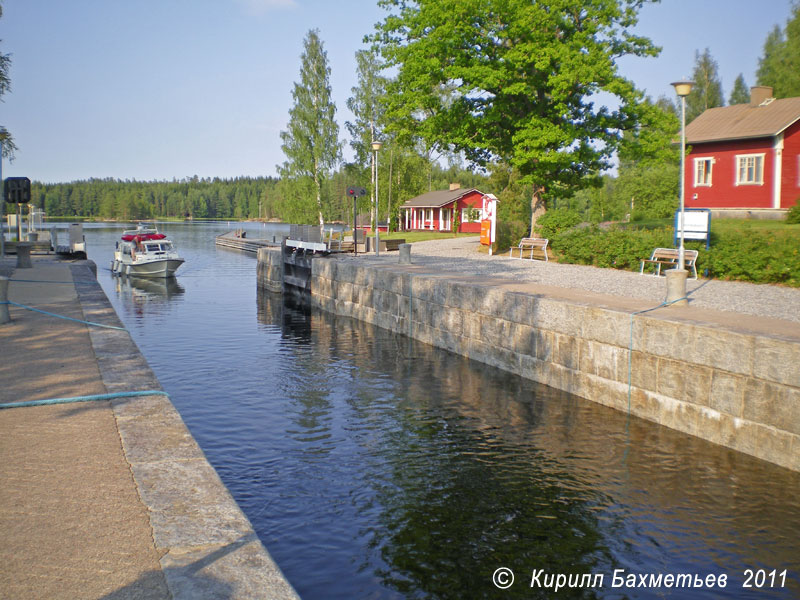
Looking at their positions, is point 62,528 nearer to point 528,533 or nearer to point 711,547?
point 528,533

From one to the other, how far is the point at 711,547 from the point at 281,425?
611 cm

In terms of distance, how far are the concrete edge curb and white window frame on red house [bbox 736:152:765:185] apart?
34233 millimetres

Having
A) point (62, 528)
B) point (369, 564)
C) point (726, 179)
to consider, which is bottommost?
point (369, 564)

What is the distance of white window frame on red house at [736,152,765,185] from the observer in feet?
110

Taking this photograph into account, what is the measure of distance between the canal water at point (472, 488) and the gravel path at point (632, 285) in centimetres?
399

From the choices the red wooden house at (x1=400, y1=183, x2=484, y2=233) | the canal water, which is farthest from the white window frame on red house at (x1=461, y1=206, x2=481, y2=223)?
the canal water

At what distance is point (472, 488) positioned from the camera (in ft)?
26.1

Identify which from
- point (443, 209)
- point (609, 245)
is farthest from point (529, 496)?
point (443, 209)

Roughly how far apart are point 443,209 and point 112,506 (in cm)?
5943

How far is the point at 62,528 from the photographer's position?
448cm

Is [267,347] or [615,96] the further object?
[615,96]

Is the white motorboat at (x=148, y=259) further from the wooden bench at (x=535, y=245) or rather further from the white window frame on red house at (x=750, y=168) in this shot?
the white window frame on red house at (x=750, y=168)

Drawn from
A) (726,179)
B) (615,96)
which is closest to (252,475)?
(615,96)

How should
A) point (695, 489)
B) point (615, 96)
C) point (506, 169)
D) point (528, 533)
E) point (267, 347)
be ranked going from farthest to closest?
point (506, 169) → point (615, 96) → point (267, 347) → point (695, 489) → point (528, 533)
